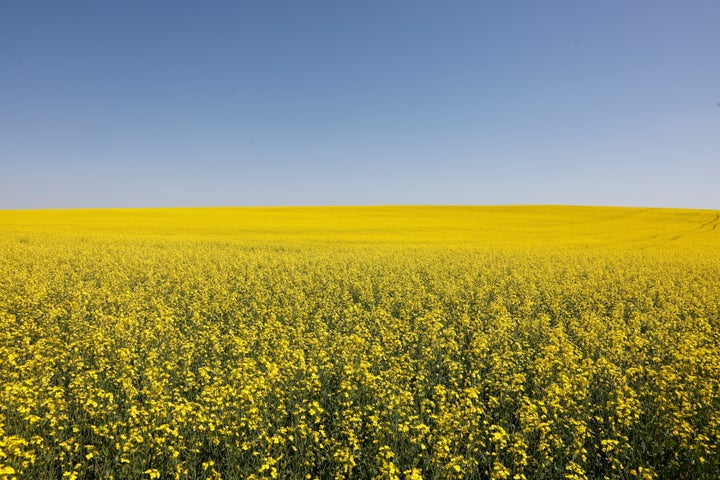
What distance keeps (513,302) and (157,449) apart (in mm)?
10688

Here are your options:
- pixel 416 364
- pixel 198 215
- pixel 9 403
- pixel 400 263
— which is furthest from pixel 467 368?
pixel 198 215

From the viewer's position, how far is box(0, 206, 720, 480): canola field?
4.76 meters

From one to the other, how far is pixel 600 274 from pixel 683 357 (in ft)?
37.1

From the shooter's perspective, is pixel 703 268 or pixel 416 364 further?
pixel 703 268

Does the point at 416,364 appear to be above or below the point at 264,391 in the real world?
below

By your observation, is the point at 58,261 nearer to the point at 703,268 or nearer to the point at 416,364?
the point at 416,364

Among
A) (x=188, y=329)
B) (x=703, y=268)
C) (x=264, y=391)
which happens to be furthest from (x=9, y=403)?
(x=703, y=268)

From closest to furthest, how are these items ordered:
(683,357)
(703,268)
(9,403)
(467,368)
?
(9,403)
(683,357)
(467,368)
(703,268)

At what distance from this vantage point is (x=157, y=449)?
4.58 m

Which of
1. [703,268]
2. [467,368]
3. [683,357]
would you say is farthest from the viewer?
[703,268]

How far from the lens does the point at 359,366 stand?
6691mm

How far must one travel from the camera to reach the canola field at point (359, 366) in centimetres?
476

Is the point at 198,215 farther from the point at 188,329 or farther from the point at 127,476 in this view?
the point at 127,476

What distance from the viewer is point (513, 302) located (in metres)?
12.3
